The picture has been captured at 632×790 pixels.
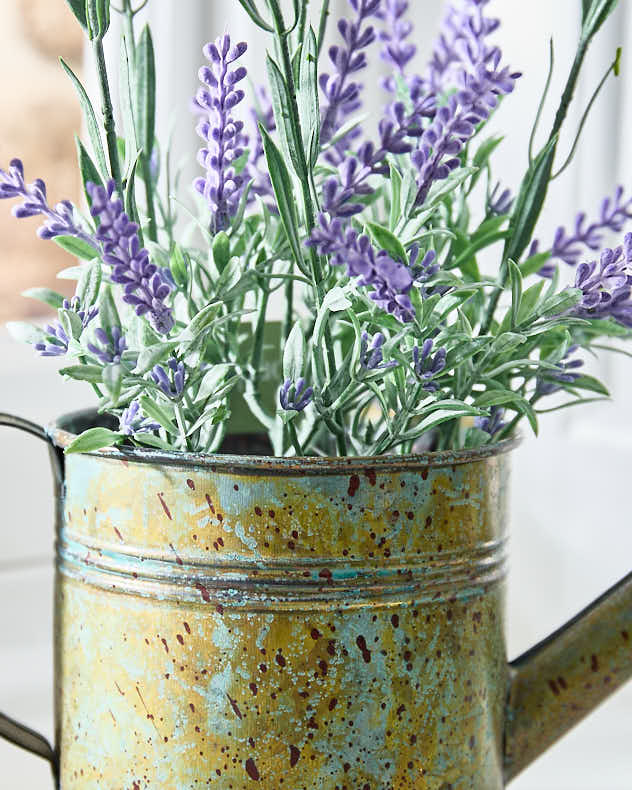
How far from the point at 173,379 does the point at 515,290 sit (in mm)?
108

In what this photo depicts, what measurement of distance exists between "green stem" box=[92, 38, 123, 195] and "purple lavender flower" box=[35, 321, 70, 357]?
0.05 m

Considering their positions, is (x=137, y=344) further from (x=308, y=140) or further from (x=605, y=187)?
(x=605, y=187)

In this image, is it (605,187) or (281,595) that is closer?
(281,595)

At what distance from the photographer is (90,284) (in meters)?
0.31

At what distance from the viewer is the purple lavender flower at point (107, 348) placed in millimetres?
290

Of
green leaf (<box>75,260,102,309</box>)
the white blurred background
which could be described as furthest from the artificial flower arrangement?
the white blurred background

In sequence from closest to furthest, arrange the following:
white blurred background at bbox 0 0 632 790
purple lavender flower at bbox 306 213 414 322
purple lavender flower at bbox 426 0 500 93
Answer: purple lavender flower at bbox 306 213 414 322 → purple lavender flower at bbox 426 0 500 93 → white blurred background at bbox 0 0 632 790

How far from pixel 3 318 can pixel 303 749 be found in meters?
0.44

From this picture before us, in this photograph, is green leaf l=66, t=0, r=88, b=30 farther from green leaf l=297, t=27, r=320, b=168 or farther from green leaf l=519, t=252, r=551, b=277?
green leaf l=519, t=252, r=551, b=277

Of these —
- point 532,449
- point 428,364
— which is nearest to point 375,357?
point 428,364

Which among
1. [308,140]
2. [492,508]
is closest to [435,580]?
[492,508]

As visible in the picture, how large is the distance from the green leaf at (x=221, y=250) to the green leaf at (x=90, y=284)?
0.04 meters

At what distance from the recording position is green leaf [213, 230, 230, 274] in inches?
12.6

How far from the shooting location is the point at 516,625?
703 mm
